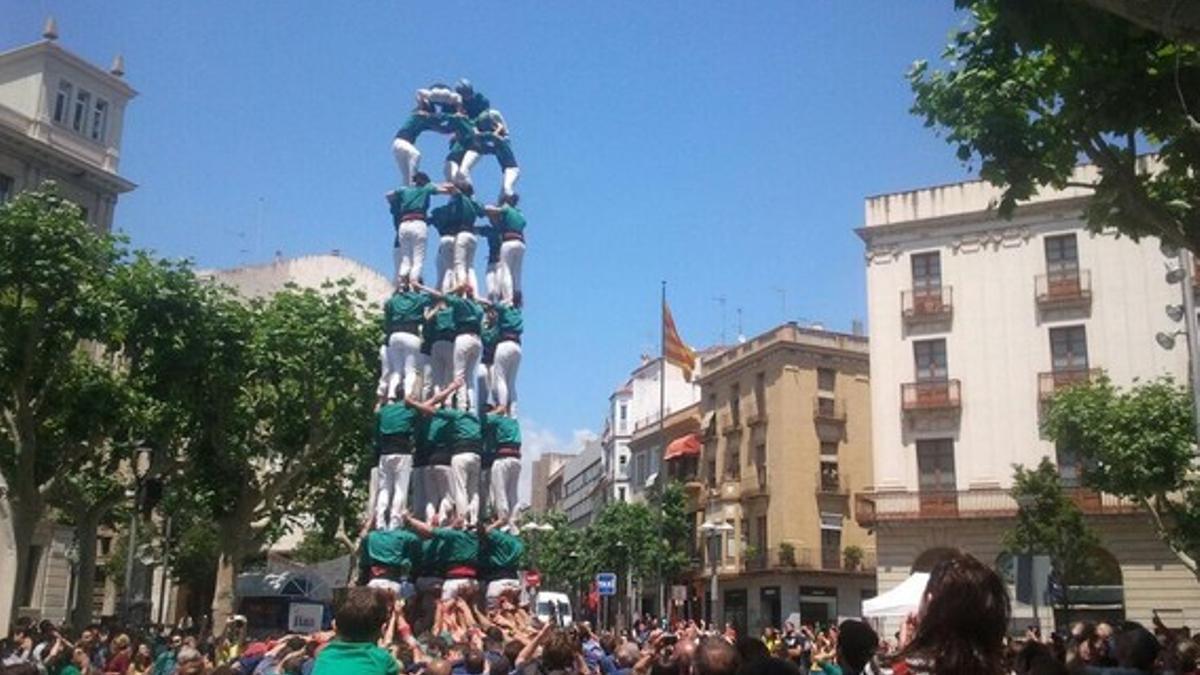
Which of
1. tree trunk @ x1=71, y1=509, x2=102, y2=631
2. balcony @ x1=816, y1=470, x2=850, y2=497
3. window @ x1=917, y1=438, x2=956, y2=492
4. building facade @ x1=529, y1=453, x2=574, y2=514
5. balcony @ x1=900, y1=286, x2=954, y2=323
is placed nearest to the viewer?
tree trunk @ x1=71, y1=509, x2=102, y2=631

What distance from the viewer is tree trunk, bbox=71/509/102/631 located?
A: 92.0 feet

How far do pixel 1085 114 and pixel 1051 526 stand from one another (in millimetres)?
24049

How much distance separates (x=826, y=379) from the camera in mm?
52469

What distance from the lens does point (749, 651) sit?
6.53 metres

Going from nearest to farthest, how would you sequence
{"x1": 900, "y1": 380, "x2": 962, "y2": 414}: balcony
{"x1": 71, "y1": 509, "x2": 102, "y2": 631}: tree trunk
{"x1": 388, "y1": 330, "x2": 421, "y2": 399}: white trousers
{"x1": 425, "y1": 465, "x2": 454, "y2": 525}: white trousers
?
{"x1": 425, "y1": 465, "x2": 454, "y2": 525}: white trousers, {"x1": 388, "y1": 330, "x2": 421, "y2": 399}: white trousers, {"x1": 71, "y1": 509, "x2": 102, "y2": 631}: tree trunk, {"x1": 900, "y1": 380, "x2": 962, "y2": 414}: balcony

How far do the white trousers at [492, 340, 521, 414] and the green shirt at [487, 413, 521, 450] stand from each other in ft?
1.14

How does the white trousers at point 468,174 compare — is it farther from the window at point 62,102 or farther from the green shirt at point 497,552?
the window at point 62,102

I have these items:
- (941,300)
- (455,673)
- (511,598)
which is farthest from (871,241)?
(455,673)

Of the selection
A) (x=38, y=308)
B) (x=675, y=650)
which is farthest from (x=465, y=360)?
(x=675, y=650)

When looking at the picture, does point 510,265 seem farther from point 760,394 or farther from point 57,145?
point 760,394

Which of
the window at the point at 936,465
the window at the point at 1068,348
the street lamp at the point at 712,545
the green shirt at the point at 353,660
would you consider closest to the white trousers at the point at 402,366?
the green shirt at the point at 353,660

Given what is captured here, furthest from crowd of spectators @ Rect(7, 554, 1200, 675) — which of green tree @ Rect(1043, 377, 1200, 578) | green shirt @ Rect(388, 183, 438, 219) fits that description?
green tree @ Rect(1043, 377, 1200, 578)

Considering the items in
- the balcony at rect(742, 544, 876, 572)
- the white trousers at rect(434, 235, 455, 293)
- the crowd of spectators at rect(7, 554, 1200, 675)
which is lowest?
the crowd of spectators at rect(7, 554, 1200, 675)

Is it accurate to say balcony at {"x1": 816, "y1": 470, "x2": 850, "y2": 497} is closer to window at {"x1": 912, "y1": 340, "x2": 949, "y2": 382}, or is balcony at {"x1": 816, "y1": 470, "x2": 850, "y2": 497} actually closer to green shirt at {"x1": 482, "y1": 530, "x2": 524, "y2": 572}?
window at {"x1": 912, "y1": 340, "x2": 949, "y2": 382}
